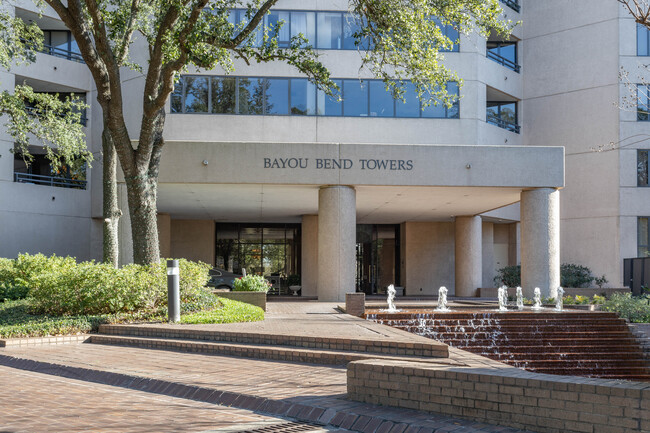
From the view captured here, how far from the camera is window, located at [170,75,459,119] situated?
2816 cm

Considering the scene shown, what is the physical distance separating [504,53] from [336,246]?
61.7 feet

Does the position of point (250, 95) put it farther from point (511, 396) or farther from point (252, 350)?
point (511, 396)

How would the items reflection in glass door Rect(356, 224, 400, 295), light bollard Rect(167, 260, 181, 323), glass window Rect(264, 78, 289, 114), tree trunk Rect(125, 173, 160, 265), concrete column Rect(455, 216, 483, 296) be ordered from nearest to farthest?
light bollard Rect(167, 260, 181, 323) → tree trunk Rect(125, 173, 160, 265) → glass window Rect(264, 78, 289, 114) → concrete column Rect(455, 216, 483, 296) → reflection in glass door Rect(356, 224, 400, 295)

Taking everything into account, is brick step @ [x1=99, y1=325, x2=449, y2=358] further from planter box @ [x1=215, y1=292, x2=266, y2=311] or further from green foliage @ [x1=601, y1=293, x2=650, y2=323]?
green foliage @ [x1=601, y1=293, x2=650, y2=323]

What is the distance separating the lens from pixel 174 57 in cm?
1591

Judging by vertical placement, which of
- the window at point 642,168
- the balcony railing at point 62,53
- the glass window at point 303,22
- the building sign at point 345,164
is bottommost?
the building sign at point 345,164

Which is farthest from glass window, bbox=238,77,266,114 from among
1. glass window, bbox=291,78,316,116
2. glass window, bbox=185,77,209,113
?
glass window, bbox=185,77,209,113

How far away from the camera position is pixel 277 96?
93.8ft

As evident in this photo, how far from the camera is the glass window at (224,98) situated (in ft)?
92.4

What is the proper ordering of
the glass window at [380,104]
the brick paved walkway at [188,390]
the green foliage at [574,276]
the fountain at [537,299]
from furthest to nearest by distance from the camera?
the green foliage at [574,276], the glass window at [380,104], the fountain at [537,299], the brick paved walkway at [188,390]

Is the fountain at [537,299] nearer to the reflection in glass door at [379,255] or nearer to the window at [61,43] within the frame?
the reflection in glass door at [379,255]

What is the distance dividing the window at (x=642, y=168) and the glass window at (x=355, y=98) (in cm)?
1422

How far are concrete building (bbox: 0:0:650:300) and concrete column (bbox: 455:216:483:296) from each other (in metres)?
0.07

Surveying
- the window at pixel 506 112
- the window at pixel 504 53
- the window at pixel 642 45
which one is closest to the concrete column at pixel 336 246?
the window at pixel 506 112
